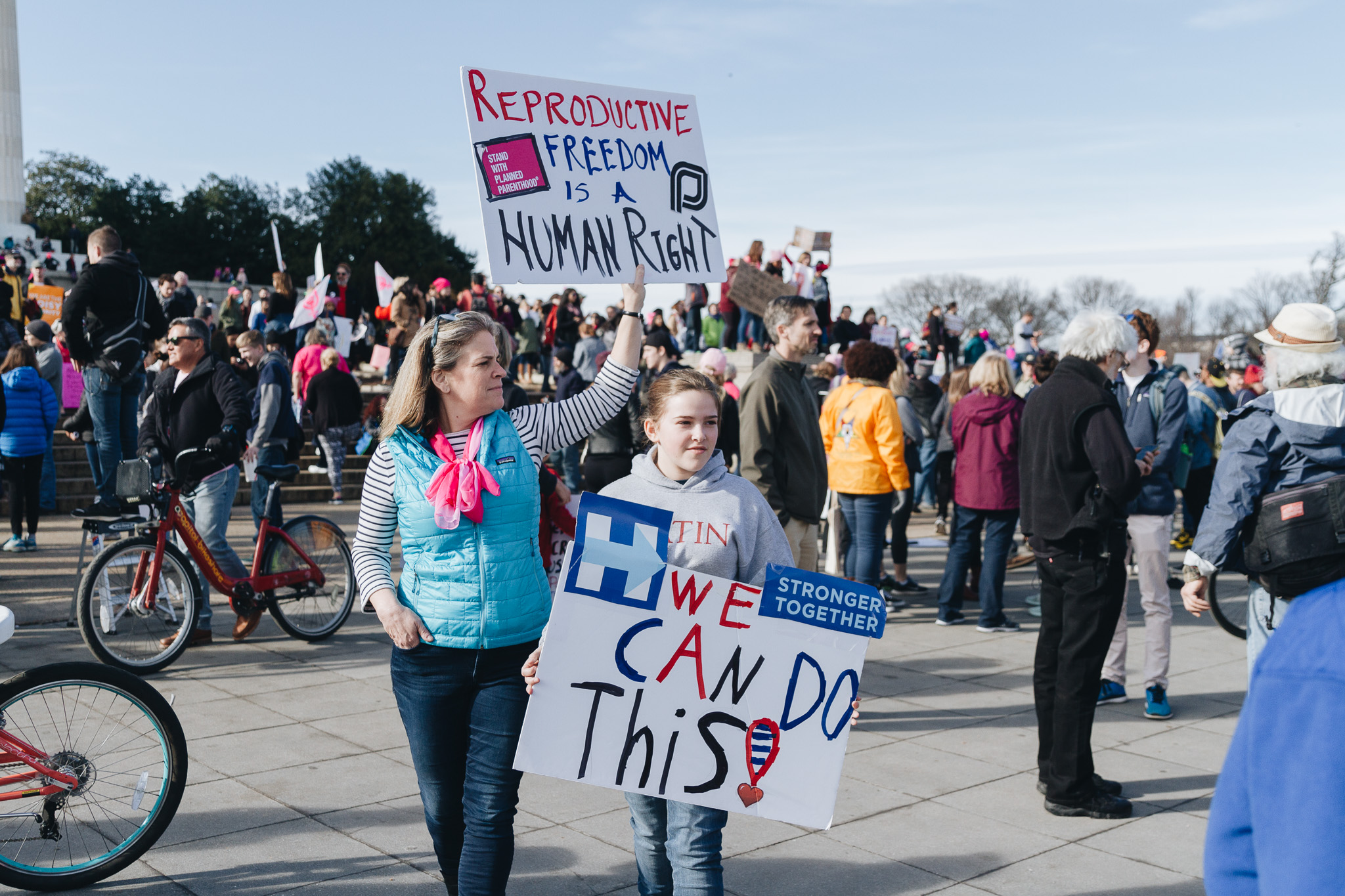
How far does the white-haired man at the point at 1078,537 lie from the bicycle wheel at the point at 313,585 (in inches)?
177

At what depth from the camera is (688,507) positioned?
3.09 m

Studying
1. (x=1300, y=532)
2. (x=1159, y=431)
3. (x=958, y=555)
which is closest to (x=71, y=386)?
(x=958, y=555)

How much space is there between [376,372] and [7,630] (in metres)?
20.6

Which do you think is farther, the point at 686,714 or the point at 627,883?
the point at 627,883

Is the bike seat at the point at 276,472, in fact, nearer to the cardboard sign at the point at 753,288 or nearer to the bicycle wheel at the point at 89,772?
the bicycle wheel at the point at 89,772

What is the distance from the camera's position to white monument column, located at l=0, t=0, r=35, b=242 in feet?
109

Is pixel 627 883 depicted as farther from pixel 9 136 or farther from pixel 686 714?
pixel 9 136

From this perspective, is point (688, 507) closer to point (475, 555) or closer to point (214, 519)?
point (475, 555)

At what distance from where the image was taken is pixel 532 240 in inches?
154

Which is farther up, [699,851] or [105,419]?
[105,419]

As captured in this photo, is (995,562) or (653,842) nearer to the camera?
(653,842)

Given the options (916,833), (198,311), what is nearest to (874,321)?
(198,311)

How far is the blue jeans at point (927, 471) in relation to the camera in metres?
13.6

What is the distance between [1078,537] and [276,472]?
15.5 feet
